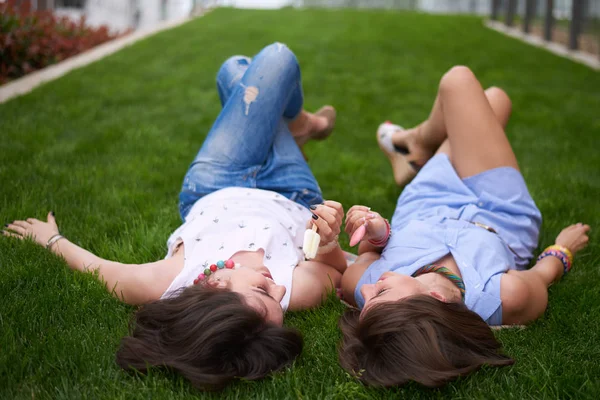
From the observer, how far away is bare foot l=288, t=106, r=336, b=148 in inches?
142

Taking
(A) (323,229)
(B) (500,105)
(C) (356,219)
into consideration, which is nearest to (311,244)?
(A) (323,229)

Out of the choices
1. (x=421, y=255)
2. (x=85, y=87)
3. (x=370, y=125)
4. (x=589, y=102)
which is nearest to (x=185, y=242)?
(x=421, y=255)

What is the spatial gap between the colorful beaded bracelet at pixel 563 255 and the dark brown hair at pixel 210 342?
4.50 feet

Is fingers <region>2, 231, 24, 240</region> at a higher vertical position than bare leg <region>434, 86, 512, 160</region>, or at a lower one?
lower

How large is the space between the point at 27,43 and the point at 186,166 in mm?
4152

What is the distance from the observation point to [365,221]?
2.38m

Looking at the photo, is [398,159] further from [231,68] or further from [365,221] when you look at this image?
[365,221]

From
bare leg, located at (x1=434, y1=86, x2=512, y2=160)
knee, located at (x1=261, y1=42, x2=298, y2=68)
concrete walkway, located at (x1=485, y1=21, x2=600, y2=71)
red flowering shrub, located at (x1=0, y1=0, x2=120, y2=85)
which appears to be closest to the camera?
knee, located at (x1=261, y1=42, x2=298, y2=68)

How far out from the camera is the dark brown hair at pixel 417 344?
187 centimetres

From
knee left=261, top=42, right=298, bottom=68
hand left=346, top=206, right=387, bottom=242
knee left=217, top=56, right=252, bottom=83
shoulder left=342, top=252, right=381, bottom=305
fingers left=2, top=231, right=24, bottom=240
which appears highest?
knee left=261, top=42, right=298, bottom=68

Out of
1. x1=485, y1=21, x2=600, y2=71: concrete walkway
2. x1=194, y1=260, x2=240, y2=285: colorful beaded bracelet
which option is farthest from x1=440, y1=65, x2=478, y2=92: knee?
x1=485, y1=21, x2=600, y2=71: concrete walkway

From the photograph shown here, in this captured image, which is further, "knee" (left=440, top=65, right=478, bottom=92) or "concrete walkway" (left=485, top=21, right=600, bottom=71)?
"concrete walkway" (left=485, top=21, right=600, bottom=71)

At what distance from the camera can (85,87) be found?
6.31 m

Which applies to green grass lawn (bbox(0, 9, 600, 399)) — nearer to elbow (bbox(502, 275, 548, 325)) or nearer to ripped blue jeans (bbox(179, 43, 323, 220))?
elbow (bbox(502, 275, 548, 325))
